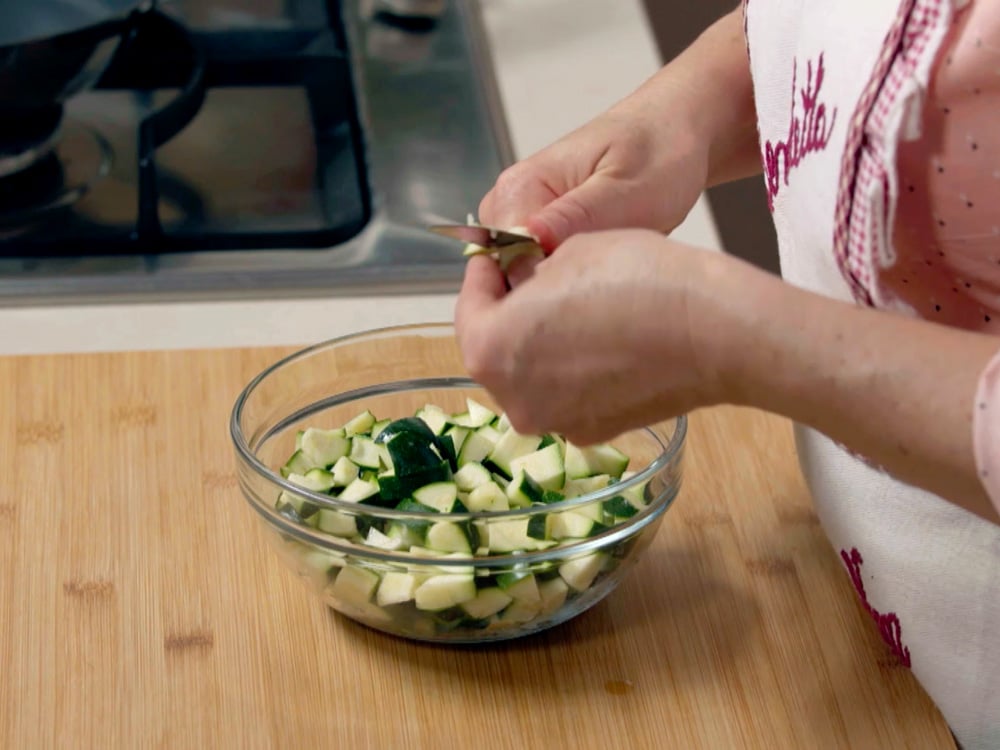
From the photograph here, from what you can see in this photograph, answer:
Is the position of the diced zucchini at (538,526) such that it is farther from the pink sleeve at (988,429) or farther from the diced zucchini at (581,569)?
the pink sleeve at (988,429)

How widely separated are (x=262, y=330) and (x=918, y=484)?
0.59 m

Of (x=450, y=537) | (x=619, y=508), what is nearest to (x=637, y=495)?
(x=619, y=508)

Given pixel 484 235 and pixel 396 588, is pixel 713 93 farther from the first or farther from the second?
pixel 396 588

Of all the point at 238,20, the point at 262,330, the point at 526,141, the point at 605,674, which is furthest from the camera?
the point at 238,20

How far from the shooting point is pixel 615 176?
2.64 feet

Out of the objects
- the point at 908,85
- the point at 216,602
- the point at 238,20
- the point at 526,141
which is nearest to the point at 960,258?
the point at 908,85

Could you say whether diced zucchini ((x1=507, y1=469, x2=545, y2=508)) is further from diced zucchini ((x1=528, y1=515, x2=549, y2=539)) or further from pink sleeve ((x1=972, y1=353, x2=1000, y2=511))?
pink sleeve ((x1=972, y1=353, x2=1000, y2=511))

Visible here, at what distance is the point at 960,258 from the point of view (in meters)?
0.65

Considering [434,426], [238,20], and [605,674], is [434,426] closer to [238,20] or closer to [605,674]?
[605,674]

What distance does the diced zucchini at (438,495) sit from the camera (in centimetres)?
73

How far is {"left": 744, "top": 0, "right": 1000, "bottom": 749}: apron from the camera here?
24.7 inches

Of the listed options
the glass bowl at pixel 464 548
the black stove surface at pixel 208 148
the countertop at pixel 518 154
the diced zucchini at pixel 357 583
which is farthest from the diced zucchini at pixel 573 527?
the black stove surface at pixel 208 148

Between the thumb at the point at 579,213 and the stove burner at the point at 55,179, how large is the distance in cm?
60

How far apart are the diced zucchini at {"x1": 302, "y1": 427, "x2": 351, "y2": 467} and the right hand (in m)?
0.16
